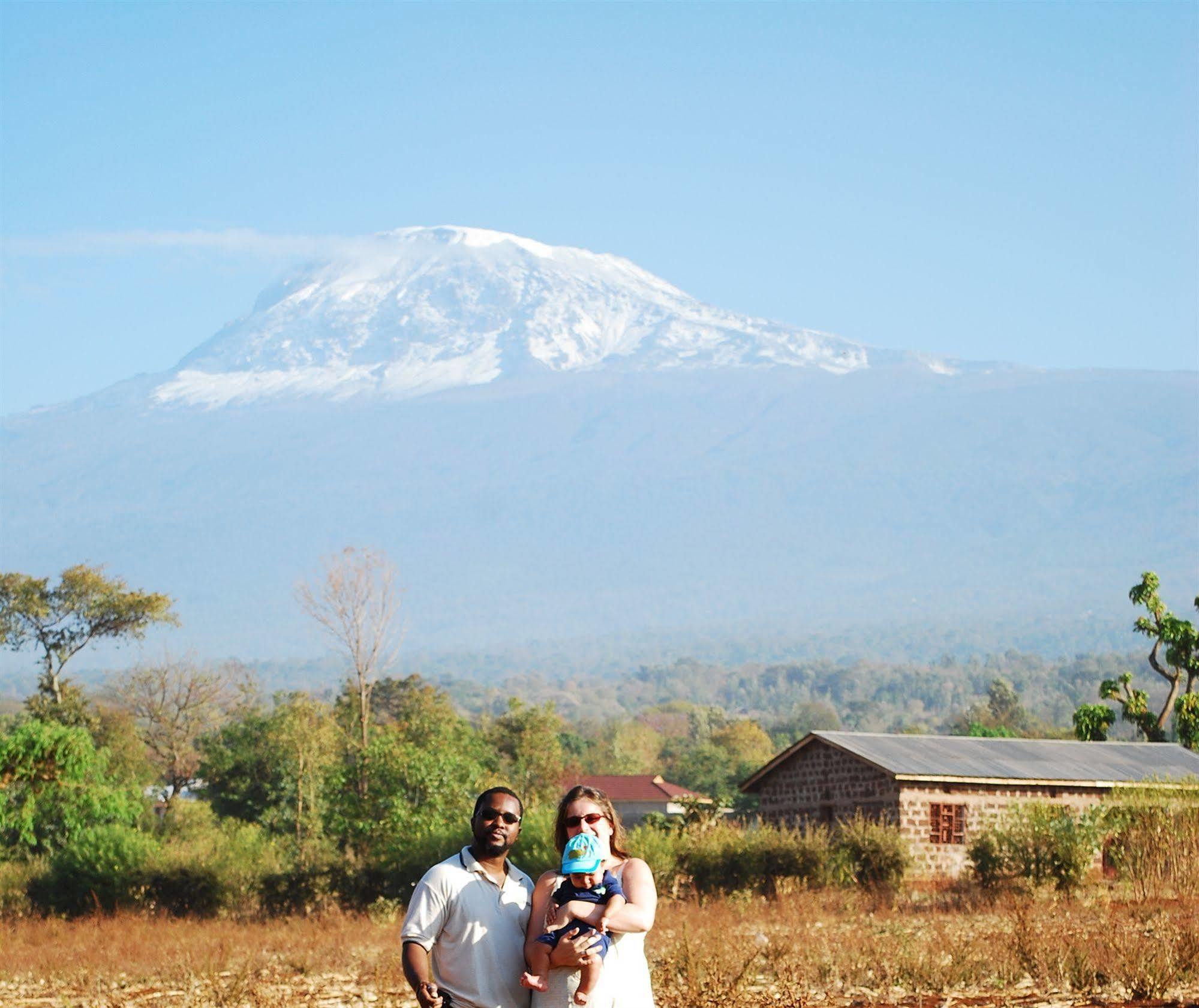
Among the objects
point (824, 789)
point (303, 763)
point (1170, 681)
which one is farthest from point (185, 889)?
point (1170, 681)

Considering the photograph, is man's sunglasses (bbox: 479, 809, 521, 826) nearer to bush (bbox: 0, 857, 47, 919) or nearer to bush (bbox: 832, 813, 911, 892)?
bush (bbox: 832, 813, 911, 892)

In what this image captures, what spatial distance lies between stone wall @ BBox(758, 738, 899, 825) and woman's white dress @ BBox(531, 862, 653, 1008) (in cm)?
2828

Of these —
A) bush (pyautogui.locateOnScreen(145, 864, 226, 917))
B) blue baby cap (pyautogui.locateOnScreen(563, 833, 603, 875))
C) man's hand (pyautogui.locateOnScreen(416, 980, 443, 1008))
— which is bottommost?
bush (pyautogui.locateOnScreen(145, 864, 226, 917))

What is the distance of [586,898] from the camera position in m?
7.83

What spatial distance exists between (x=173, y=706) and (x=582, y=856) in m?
63.1

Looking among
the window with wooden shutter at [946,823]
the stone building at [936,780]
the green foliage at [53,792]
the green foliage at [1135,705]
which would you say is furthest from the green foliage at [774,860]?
the green foliage at [1135,705]

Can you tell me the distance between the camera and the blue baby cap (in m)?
7.83

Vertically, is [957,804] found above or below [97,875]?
above

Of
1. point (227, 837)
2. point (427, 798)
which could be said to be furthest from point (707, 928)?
point (227, 837)

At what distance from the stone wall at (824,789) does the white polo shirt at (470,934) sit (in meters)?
28.2

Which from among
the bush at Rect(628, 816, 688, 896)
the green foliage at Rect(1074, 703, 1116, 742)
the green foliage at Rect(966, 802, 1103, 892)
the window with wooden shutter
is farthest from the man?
the green foliage at Rect(1074, 703, 1116, 742)

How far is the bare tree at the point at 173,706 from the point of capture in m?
65.2

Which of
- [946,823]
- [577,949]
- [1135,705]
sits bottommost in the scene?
[946,823]

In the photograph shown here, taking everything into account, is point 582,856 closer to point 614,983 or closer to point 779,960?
point 614,983
